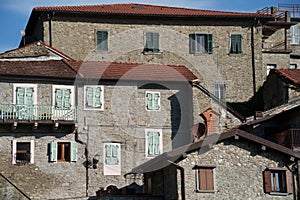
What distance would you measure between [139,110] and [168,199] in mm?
10492

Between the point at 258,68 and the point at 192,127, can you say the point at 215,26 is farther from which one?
the point at 192,127

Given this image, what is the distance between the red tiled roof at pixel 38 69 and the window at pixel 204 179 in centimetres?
1211

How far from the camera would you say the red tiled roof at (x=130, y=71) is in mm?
43625

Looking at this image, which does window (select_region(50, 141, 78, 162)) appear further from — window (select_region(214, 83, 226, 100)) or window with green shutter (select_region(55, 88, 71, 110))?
window (select_region(214, 83, 226, 100))

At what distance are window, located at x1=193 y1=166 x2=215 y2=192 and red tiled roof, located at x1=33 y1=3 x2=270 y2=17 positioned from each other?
19834 millimetres

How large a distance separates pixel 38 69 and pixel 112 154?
21.6 ft

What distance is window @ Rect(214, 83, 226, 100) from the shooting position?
51062mm

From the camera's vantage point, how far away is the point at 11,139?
40.6m

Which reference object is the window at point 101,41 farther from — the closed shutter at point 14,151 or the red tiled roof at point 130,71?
the closed shutter at point 14,151

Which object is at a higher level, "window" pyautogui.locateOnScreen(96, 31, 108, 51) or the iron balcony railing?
"window" pyautogui.locateOnScreen(96, 31, 108, 51)

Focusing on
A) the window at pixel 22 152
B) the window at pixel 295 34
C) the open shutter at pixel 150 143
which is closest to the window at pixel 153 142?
the open shutter at pixel 150 143

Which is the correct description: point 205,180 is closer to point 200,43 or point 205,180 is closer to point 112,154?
point 112,154

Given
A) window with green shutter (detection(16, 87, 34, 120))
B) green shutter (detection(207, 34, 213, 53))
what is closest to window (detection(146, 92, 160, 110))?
window with green shutter (detection(16, 87, 34, 120))

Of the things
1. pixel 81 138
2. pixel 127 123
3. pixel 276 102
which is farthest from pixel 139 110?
pixel 276 102
